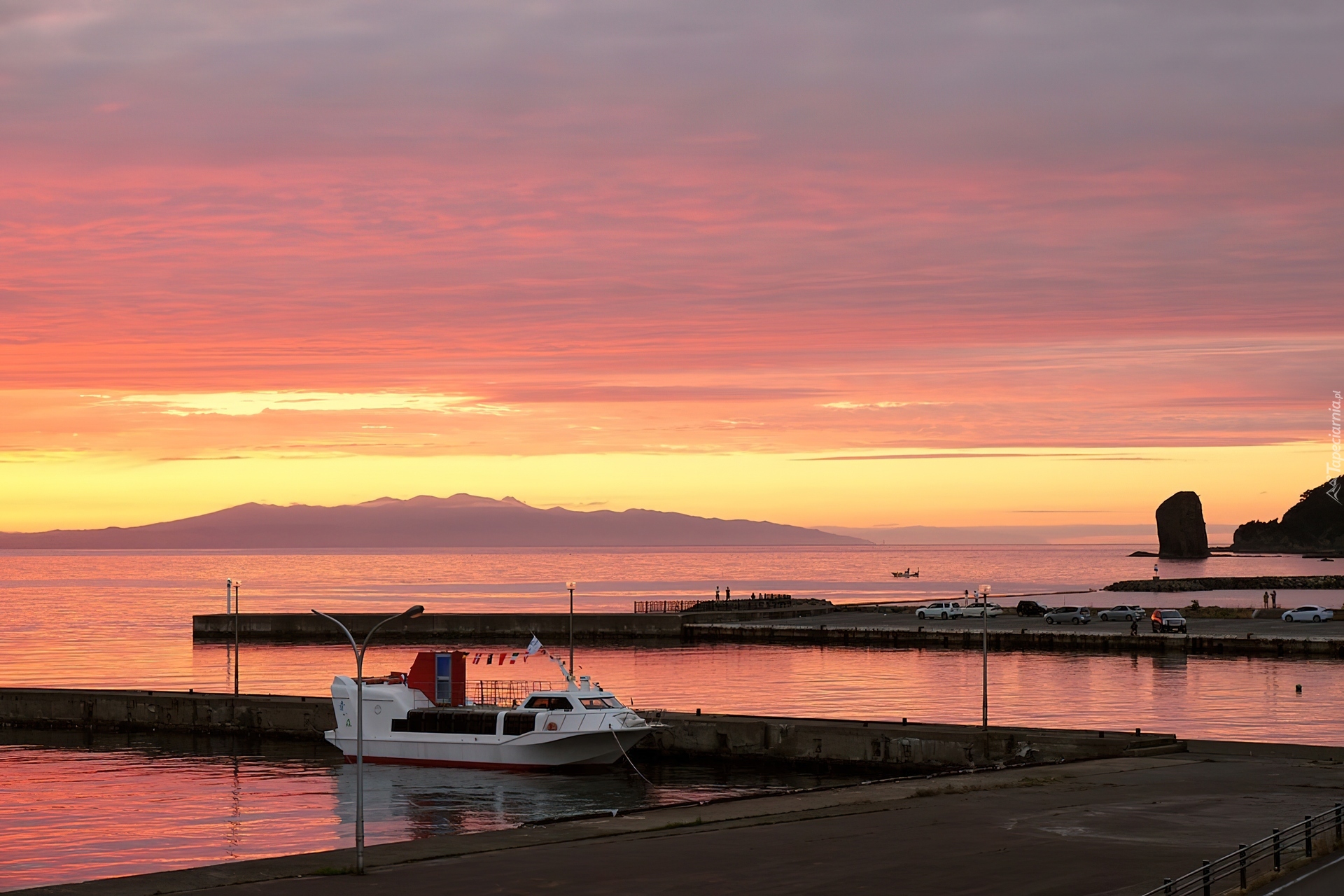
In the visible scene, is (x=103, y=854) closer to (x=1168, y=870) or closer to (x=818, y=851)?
(x=818, y=851)

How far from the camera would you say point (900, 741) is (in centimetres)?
5734

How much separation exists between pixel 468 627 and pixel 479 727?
82815 millimetres

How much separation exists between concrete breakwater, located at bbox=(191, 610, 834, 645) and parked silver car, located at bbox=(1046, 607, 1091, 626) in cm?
2847

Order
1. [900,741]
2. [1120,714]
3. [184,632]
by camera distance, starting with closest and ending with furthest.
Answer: [900,741], [1120,714], [184,632]

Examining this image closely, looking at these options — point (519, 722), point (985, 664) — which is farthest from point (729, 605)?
point (985, 664)

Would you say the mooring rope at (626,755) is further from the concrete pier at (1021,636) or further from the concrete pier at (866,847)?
the concrete pier at (1021,636)

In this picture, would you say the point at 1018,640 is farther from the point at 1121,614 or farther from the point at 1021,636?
the point at 1121,614

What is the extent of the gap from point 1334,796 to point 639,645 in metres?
101

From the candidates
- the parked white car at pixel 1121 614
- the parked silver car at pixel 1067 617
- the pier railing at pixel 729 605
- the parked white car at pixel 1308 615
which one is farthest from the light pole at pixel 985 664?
the pier railing at pixel 729 605

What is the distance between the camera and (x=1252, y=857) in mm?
29922

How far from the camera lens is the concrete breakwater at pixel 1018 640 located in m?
112

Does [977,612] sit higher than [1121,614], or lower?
lower

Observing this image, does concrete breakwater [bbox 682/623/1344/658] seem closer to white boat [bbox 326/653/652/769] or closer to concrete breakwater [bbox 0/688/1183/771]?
concrete breakwater [bbox 0/688/1183/771]

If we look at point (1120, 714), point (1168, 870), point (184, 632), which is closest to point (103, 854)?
point (1168, 870)
